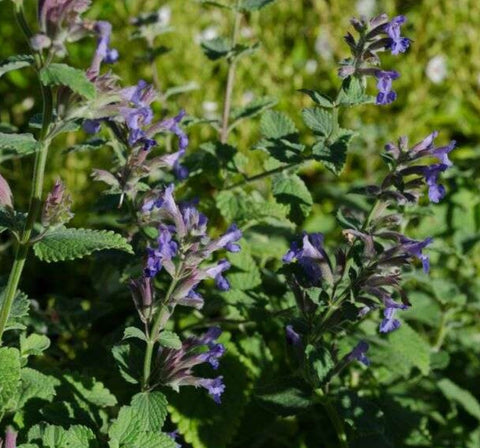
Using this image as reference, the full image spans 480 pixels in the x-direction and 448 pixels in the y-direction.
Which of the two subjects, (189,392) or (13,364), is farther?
(189,392)

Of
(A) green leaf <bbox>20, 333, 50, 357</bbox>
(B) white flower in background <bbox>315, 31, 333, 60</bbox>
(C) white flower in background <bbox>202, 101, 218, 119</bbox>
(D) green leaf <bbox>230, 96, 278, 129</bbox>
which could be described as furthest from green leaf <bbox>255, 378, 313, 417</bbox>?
(B) white flower in background <bbox>315, 31, 333, 60</bbox>

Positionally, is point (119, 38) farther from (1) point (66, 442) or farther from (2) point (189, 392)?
(1) point (66, 442)

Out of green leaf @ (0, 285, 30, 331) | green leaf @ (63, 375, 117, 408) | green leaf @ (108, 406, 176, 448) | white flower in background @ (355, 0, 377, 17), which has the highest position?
white flower in background @ (355, 0, 377, 17)

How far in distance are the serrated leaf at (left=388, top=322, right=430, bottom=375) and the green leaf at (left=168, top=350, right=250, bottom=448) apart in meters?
0.49

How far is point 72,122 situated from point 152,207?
1.63ft

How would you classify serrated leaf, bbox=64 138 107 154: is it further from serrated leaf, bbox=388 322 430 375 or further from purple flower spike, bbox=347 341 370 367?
serrated leaf, bbox=388 322 430 375

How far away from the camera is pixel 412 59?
4.97 metres

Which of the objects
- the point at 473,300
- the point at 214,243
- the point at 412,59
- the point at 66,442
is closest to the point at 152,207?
the point at 214,243

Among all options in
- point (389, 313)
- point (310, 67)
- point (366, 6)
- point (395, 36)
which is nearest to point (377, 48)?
point (395, 36)

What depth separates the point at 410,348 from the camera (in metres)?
2.45

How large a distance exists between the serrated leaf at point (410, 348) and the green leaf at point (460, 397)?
193 millimetres

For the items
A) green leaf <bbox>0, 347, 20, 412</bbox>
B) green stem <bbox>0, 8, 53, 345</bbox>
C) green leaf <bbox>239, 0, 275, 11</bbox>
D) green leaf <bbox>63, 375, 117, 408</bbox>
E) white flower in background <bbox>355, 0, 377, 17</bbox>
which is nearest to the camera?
green stem <bbox>0, 8, 53, 345</bbox>

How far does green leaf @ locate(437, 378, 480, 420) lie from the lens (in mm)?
2570

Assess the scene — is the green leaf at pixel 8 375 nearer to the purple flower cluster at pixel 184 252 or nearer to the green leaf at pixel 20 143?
the purple flower cluster at pixel 184 252
